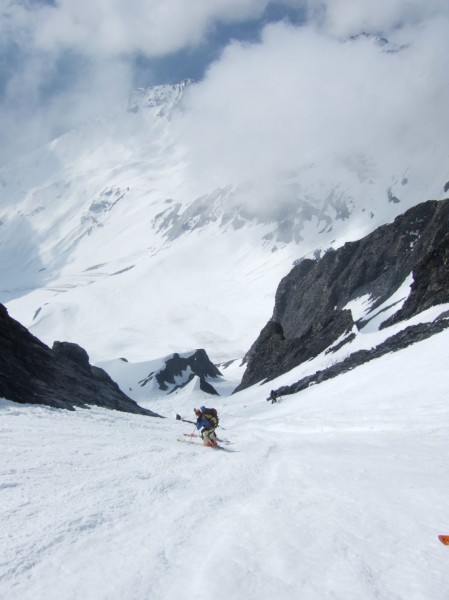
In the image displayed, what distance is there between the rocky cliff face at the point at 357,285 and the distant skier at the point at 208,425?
1120 inches

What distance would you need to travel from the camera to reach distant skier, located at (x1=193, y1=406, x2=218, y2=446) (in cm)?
1438

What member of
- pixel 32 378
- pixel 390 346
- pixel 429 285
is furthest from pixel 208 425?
pixel 429 285

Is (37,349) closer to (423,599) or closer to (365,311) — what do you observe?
(423,599)

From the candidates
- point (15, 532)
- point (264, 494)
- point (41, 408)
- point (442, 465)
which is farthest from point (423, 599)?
point (41, 408)

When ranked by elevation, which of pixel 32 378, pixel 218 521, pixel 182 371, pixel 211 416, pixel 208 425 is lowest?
pixel 218 521

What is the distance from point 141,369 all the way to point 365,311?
6142 centimetres

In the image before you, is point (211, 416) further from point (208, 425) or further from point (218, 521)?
point (218, 521)

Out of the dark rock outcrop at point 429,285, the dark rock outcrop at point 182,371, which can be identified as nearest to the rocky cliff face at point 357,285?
the dark rock outcrop at point 429,285

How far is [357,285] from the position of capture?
80500 mm

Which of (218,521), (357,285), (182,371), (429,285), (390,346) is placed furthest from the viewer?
(182,371)

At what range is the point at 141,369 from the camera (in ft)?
372

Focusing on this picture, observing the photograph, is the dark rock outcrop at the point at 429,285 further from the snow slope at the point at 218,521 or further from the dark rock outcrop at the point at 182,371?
the dark rock outcrop at the point at 182,371

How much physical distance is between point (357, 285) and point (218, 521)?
77940 millimetres

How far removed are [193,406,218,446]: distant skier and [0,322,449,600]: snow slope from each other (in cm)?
229
